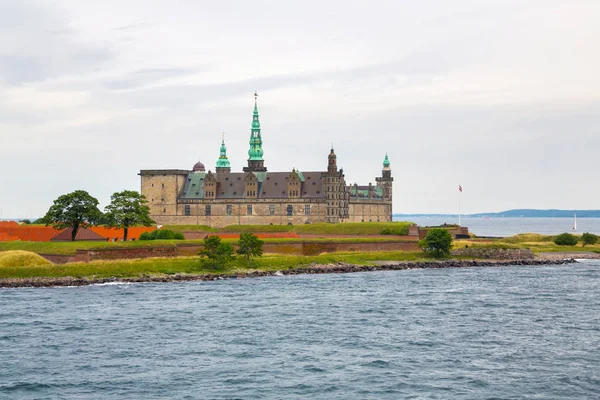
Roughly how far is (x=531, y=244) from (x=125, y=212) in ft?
190

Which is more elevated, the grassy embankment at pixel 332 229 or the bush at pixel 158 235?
the grassy embankment at pixel 332 229

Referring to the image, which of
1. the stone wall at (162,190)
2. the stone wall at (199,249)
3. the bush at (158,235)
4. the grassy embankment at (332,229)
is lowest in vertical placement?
the stone wall at (199,249)

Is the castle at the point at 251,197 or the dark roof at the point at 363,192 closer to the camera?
the castle at the point at 251,197

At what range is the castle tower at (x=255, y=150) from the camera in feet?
504

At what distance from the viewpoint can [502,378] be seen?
1617 inches

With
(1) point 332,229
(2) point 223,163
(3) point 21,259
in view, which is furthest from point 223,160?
(3) point 21,259

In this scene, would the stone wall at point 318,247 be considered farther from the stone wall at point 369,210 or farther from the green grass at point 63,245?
the stone wall at point 369,210

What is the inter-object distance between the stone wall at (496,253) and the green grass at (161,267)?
36.1 ft

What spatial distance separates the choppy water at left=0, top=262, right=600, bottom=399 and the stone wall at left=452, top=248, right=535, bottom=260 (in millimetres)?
29070

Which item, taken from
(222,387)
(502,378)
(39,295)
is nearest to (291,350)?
(222,387)

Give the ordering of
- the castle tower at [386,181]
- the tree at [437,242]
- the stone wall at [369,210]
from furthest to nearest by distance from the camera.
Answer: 1. the castle tower at [386,181]
2. the stone wall at [369,210]
3. the tree at [437,242]

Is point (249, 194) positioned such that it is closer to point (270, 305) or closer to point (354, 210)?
point (354, 210)

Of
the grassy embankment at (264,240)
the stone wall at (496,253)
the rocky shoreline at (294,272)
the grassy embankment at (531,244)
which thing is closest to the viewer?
the rocky shoreline at (294,272)

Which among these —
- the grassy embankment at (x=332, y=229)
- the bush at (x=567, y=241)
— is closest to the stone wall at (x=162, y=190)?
the grassy embankment at (x=332, y=229)
